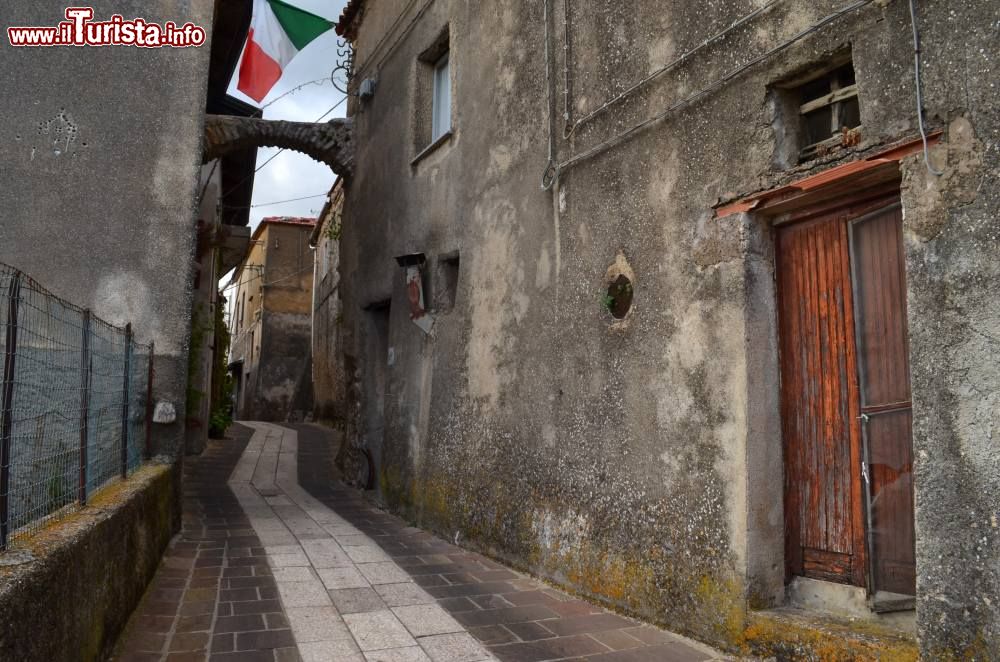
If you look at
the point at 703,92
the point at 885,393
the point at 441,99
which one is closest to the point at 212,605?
the point at 885,393

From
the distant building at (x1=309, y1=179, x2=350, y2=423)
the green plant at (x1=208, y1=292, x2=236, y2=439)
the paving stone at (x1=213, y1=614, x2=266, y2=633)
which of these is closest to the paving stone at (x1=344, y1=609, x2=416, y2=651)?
the paving stone at (x1=213, y1=614, x2=266, y2=633)

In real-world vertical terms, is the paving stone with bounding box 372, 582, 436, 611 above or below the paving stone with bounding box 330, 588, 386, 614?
below

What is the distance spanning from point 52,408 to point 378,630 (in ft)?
6.72

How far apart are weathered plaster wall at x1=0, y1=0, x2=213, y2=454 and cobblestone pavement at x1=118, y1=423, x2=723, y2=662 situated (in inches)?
64.6

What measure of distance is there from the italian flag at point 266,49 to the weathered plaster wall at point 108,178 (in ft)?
7.29

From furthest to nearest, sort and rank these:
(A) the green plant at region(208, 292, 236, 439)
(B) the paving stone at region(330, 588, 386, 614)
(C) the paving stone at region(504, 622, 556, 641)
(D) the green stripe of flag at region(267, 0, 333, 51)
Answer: (A) the green plant at region(208, 292, 236, 439) → (D) the green stripe of flag at region(267, 0, 333, 51) → (B) the paving stone at region(330, 588, 386, 614) → (C) the paving stone at region(504, 622, 556, 641)

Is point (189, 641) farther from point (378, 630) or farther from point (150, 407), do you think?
point (150, 407)

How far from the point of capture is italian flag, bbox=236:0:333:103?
9.34 metres

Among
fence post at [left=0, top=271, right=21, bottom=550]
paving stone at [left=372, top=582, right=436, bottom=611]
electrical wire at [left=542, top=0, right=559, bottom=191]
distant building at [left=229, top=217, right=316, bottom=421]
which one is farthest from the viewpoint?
distant building at [left=229, top=217, right=316, bottom=421]

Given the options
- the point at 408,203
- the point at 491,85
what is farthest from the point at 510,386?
the point at 408,203

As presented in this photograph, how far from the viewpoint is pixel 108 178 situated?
22.4 ft

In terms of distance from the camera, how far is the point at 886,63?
3201 millimetres

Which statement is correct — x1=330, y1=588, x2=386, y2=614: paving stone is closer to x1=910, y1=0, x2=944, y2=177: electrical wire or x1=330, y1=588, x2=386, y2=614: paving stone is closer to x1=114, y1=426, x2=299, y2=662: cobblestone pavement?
x1=114, y1=426, x2=299, y2=662: cobblestone pavement

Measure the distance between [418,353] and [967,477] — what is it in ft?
18.5
